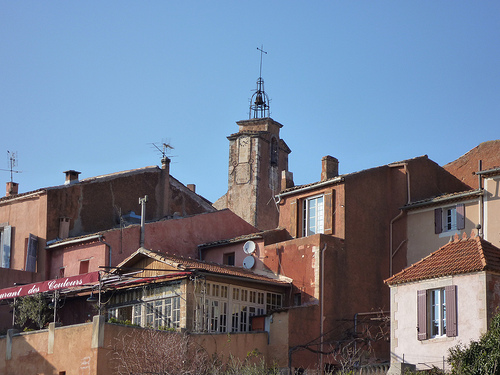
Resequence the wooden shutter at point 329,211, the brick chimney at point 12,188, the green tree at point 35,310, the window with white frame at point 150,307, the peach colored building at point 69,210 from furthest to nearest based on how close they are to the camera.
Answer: the brick chimney at point 12,188, the peach colored building at point 69,210, the wooden shutter at point 329,211, the green tree at point 35,310, the window with white frame at point 150,307

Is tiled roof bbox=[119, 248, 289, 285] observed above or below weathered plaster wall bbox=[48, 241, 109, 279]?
below

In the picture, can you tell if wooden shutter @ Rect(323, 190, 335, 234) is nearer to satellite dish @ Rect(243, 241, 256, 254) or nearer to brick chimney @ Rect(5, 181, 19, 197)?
satellite dish @ Rect(243, 241, 256, 254)

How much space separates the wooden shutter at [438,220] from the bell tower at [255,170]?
17.3m

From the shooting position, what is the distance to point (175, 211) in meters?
43.0

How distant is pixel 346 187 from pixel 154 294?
767 cm

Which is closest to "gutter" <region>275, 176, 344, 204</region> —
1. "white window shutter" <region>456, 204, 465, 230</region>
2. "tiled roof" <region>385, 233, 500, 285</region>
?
"white window shutter" <region>456, 204, 465, 230</region>

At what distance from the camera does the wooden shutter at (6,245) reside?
39.9 m

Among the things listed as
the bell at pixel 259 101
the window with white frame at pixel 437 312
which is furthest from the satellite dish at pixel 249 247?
the bell at pixel 259 101

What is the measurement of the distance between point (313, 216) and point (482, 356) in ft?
42.0

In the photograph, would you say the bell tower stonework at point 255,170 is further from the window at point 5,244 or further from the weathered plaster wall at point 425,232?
the weathered plaster wall at point 425,232

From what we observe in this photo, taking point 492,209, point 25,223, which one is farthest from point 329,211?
point 25,223

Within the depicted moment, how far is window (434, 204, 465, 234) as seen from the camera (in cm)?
3219

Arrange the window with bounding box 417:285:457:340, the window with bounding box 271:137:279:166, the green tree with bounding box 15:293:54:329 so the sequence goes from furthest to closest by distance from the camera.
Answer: the window with bounding box 271:137:279:166 → the green tree with bounding box 15:293:54:329 → the window with bounding box 417:285:457:340

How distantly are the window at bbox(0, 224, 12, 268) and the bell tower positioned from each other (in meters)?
13.7
